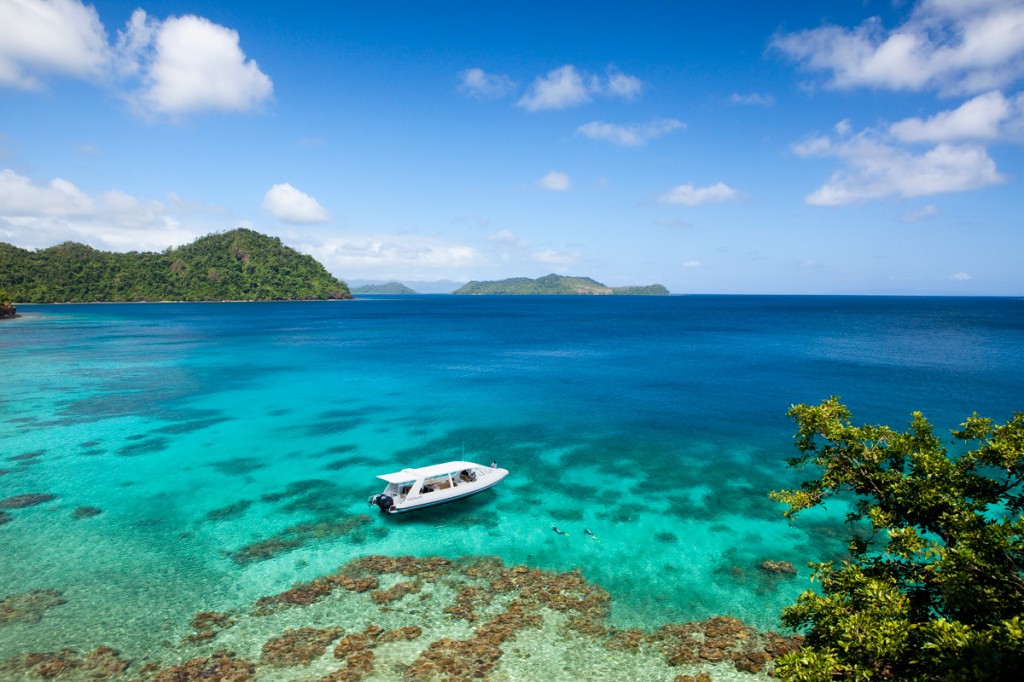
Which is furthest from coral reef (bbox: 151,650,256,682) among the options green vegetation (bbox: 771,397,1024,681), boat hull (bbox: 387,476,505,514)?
green vegetation (bbox: 771,397,1024,681)

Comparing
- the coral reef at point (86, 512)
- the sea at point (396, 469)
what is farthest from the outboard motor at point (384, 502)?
the coral reef at point (86, 512)

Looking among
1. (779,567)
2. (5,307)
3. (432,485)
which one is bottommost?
Result: (779,567)

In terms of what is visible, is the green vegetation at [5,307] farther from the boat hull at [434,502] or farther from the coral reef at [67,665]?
the boat hull at [434,502]

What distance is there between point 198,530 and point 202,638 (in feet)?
35.9

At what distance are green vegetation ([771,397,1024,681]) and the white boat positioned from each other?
20.8 m

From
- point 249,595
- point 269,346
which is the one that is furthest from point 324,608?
point 269,346

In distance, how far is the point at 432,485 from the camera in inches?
1302

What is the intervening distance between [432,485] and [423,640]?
12731mm

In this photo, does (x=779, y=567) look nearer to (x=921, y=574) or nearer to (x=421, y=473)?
(x=921, y=574)

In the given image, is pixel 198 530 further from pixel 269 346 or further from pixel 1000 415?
pixel 269 346

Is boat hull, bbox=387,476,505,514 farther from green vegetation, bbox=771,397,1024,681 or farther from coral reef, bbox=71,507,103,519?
green vegetation, bbox=771,397,1024,681

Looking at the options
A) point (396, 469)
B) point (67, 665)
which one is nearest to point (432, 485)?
point (396, 469)

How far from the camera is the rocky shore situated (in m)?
19.0

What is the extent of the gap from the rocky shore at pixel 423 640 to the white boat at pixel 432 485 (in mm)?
6438
